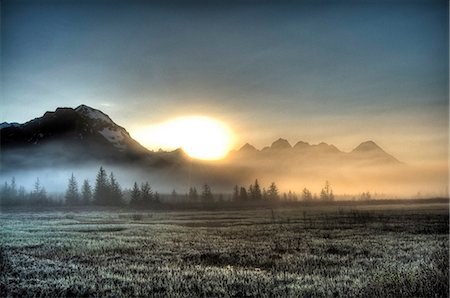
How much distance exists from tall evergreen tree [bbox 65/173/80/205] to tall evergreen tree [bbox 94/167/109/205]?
1145mm

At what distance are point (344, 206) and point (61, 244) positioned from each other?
23.2m

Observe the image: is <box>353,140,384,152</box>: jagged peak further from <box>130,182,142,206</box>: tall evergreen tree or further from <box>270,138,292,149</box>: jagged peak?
<box>130,182,142,206</box>: tall evergreen tree

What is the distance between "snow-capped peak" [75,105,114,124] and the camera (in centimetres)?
2023

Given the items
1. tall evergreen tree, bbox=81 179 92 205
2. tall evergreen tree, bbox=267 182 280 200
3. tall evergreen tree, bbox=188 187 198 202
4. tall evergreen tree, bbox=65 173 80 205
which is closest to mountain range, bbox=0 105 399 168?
tall evergreen tree, bbox=65 173 80 205

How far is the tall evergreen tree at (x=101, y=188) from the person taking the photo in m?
24.7

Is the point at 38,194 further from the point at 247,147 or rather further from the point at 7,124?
the point at 247,147

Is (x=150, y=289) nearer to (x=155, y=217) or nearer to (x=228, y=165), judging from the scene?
(x=228, y=165)

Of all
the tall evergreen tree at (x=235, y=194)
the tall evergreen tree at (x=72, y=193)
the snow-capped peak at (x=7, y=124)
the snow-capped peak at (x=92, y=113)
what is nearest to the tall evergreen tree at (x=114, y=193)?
the tall evergreen tree at (x=72, y=193)

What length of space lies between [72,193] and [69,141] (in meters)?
3.40

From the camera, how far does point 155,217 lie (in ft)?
90.2

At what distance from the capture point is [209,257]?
16.7 meters

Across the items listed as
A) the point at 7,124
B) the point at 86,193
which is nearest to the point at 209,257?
the point at 7,124

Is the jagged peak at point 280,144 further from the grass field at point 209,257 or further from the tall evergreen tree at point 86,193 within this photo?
the tall evergreen tree at point 86,193

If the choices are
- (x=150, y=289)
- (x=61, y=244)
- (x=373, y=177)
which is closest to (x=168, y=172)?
(x=61, y=244)
